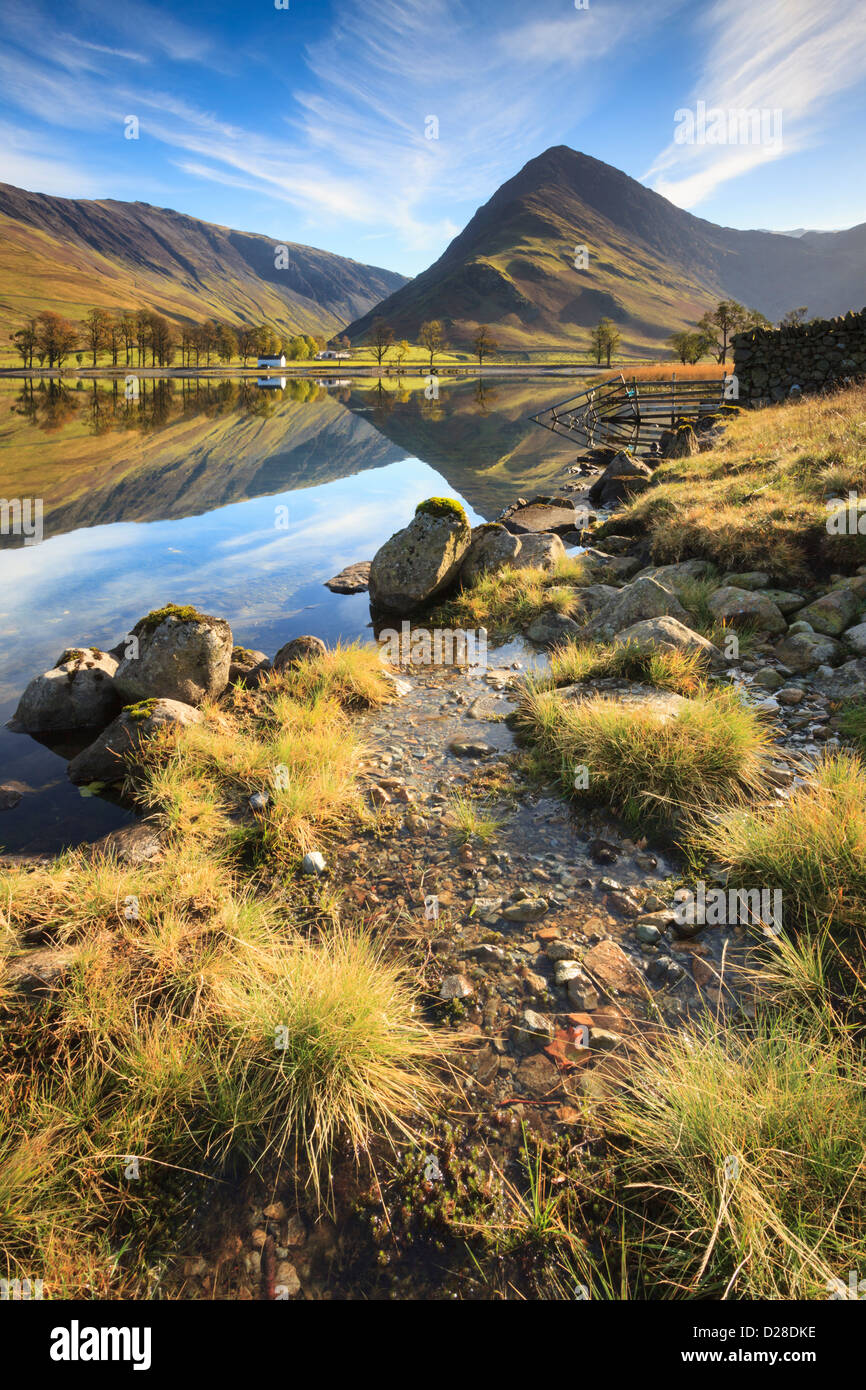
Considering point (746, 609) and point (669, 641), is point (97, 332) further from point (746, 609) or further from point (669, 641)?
point (669, 641)

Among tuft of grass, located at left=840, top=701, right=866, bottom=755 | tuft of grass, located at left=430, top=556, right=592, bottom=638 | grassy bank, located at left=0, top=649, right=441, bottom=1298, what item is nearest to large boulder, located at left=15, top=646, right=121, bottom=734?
grassy bank, located at left=0, top=649, right=441, bottom=1298

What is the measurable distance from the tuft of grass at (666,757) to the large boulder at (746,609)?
9.93ft

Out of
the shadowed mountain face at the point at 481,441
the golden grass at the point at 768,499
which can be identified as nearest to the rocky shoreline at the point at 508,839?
the golden grass at the point at 768,499

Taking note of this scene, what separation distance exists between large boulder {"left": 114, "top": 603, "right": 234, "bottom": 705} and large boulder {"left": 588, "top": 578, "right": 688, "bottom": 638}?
6.37 metres

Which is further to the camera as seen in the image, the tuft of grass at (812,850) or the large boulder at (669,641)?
the large boulder at (669,641)

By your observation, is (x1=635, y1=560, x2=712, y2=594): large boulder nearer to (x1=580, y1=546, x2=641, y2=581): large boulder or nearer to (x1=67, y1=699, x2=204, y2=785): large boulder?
(x1=580, y1=546, x2=641, y2=581): large boulder

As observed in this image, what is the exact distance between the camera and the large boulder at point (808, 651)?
8352 millimetres

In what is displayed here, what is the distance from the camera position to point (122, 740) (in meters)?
8.09

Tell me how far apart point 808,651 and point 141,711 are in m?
9.19

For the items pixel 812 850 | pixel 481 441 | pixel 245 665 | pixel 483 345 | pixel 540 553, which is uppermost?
pixel 483 345

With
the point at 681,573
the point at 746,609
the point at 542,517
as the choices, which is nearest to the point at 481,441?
the point at 542,517

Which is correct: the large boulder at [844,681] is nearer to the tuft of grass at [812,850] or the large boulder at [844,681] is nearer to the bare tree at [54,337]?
the tuft of grass at [812,850]

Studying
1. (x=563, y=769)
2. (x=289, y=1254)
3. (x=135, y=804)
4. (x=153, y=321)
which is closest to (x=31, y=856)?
(x=135, y=804)
